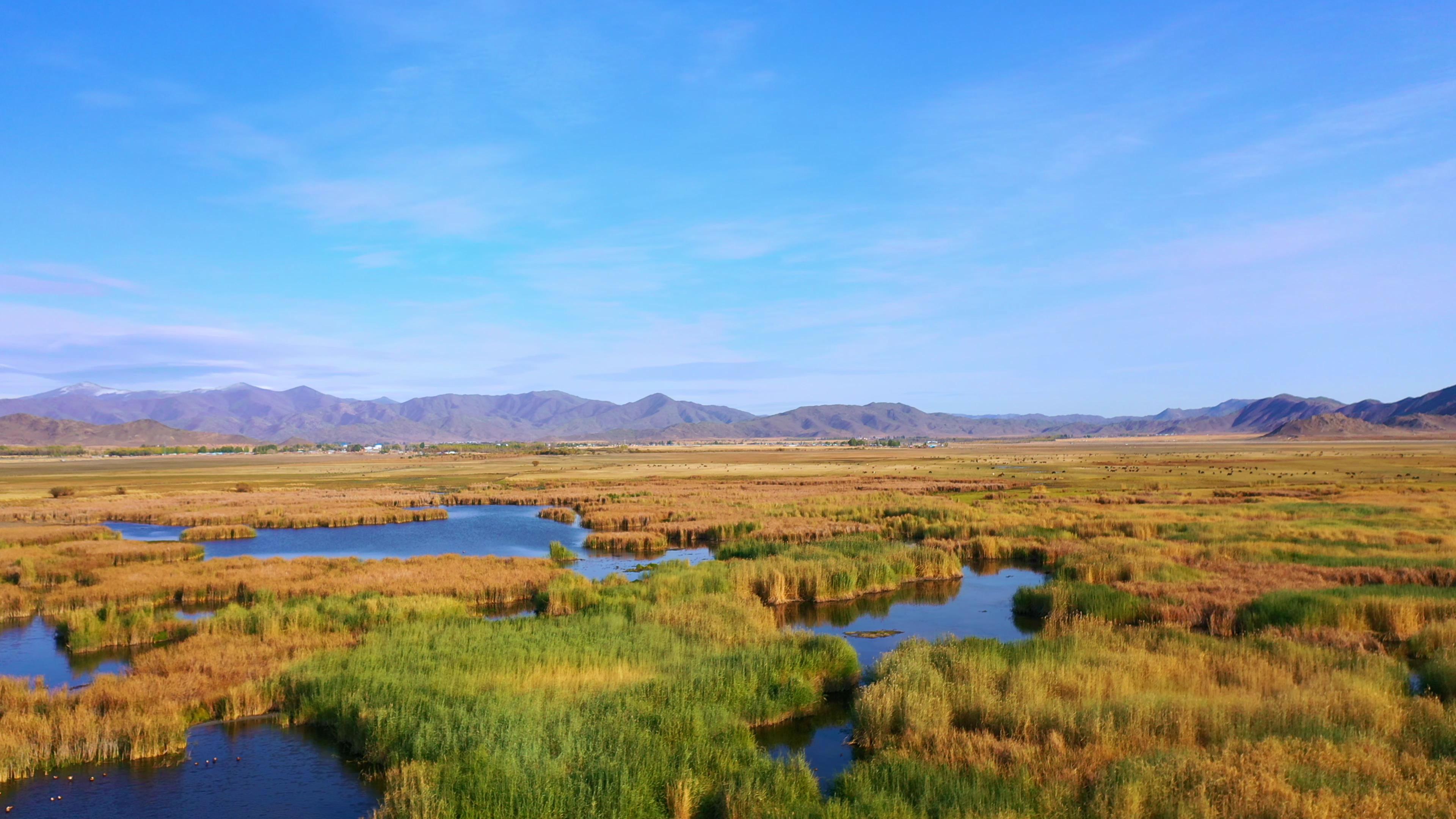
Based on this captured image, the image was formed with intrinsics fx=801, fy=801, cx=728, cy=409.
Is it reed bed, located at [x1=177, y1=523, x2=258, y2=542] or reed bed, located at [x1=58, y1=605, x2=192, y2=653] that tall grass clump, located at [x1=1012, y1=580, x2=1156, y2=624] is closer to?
reed bed, located at [x1=58, y1=605, x2=192, y2=653]

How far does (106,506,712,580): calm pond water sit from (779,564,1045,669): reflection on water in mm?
8144

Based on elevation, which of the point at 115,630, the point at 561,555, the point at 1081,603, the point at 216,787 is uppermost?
the point at 1081,603

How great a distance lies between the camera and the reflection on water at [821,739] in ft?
42.1

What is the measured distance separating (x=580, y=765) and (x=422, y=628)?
9.66 meters

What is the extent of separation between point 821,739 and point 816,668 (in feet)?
7.00

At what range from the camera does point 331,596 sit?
23.0 metres

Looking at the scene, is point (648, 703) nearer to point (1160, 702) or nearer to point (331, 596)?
point (1160, 702)

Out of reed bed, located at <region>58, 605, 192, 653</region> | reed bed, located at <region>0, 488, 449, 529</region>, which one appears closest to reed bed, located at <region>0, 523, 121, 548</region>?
reed bed, located at <region>0, 488, 449, 529</region>

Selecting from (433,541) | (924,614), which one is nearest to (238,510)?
(433,541)

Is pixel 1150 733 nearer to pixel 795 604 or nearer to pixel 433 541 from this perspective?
pixel 795 604

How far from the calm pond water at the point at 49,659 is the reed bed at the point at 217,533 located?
1905cm

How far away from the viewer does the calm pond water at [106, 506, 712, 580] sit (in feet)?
113

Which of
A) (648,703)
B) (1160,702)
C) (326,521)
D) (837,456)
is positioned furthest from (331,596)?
(837,456)

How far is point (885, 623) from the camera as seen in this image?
22.4m
